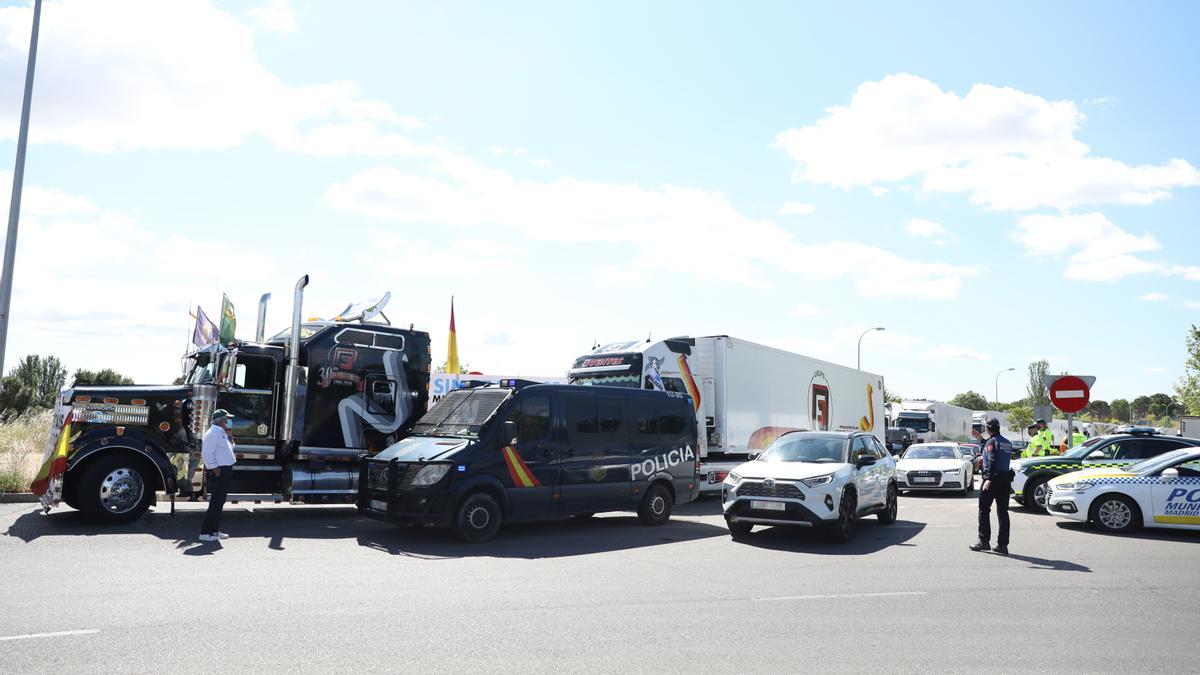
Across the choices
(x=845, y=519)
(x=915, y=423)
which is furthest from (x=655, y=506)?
(x=915, y=423)

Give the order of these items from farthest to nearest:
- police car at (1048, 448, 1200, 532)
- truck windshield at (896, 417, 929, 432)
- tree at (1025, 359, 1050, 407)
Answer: tree at (1025, 359, 1050, 407)
truck windshield at (896, 417, 929, 432)
police car at (1048, 448, 1200, 532)

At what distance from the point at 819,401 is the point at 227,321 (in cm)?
1573

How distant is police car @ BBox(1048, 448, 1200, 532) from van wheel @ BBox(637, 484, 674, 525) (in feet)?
20.9

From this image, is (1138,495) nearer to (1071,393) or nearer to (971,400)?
(1071,393)

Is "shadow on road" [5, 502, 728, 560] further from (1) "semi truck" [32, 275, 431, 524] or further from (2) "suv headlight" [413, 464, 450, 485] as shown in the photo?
(2) "suv headlight" [413, 464, 450, 485]

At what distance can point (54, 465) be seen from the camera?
11.6 metres

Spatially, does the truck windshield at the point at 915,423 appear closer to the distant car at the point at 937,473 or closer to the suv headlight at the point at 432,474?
the distant car at the point at 937,473

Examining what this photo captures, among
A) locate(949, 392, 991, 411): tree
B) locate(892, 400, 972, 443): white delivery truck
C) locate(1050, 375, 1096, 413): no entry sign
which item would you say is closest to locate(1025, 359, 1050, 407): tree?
locate(949, 392, 991, 411): tree

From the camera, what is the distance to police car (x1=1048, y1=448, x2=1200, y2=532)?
13.2m

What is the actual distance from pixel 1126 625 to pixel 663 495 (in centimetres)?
784

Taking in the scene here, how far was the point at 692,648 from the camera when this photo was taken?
6.19 metres

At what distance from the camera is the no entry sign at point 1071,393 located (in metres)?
18.5

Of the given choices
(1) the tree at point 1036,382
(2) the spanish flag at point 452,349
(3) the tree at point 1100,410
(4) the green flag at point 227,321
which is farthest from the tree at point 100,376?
(3) the tree at point 1100,410

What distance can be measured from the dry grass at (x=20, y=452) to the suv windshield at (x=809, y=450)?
41.0 ft
